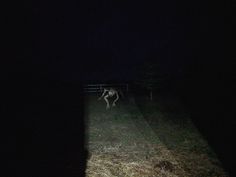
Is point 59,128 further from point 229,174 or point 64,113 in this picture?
point 229,174

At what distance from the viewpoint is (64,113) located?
1532 cm

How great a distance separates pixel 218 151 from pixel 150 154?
2.62 m

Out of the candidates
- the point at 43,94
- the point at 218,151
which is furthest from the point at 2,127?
the point at 218,151

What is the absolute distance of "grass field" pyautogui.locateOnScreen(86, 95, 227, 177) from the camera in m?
9.53

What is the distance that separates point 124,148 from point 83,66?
2365cm

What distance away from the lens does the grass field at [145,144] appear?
9531 millimetres

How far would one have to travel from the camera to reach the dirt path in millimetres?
9508

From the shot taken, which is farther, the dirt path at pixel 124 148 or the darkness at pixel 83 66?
the darkness at pixel 83 66

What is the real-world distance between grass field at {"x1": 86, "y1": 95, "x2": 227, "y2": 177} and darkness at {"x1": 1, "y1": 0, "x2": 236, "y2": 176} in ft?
1.81

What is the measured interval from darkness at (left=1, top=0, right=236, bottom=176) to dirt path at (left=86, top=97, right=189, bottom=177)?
607 mm

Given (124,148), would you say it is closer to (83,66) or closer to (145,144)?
(145,144)

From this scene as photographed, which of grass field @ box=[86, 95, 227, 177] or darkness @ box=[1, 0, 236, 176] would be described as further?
darkness @ box=[1, 0, 236, 176]

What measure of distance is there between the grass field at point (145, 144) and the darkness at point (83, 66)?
1.81 feet

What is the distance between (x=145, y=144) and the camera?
11602 mm
